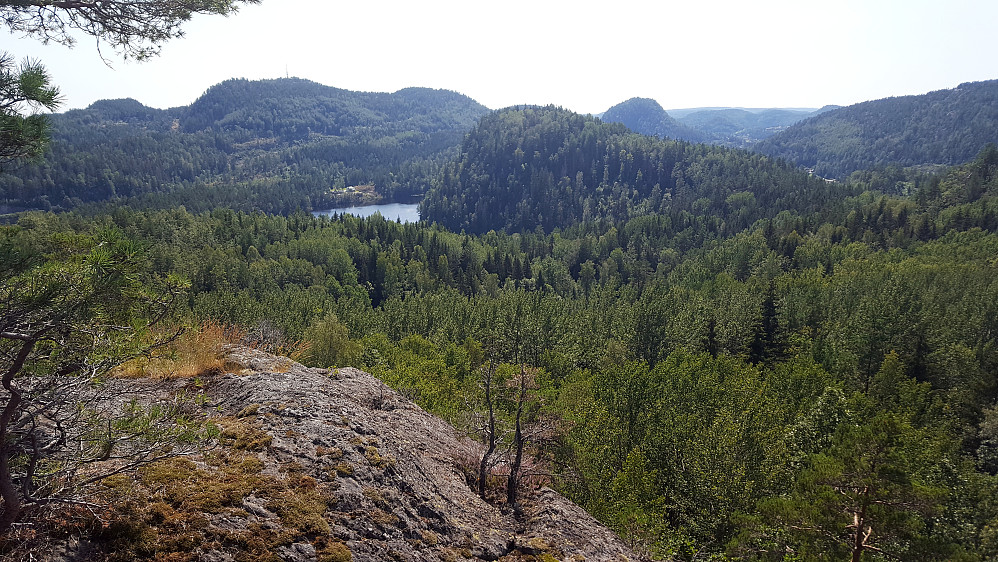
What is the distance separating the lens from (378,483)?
11688 mm

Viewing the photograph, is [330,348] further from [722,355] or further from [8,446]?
[8,446]

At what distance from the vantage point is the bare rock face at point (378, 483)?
34.2 feet

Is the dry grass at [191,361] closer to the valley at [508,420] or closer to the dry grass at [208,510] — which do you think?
the valley at [508,420]

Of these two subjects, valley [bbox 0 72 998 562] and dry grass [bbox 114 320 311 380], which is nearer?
valley [bbox 0 72 998 562]

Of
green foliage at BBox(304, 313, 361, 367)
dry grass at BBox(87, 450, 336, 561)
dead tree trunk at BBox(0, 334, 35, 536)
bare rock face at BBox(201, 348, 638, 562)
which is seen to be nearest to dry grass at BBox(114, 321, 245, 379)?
bare rock face at BBox(201, 348, 638, 562)

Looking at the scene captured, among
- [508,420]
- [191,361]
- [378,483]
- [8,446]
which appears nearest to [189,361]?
[191,361]

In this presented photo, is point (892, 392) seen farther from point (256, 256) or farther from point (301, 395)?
point (256, 256)

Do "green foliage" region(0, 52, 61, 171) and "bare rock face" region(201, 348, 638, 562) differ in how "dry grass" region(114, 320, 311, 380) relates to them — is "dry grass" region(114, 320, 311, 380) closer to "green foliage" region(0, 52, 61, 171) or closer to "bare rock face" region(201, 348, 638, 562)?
"bare rock face" region(201, 348, 638, 562)

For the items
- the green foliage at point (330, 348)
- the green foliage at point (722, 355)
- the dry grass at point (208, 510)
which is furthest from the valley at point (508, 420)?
the green foliage at point (330, 348)

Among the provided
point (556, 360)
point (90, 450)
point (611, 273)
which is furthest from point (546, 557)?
point (611, 273)

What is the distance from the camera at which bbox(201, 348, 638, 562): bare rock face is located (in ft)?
34.2

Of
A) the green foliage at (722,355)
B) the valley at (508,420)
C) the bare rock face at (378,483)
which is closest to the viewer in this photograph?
the valley at (508,420)

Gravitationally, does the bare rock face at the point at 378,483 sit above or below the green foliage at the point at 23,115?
below

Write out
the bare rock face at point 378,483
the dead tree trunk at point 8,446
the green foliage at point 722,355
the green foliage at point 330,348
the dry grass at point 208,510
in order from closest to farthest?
the dead tree trunk at point 8,446 < the dry grass at point 208,510 < the bare rock face at point 378,483 < the green foliage at point 722,355 < the green foliage at point 330,348
